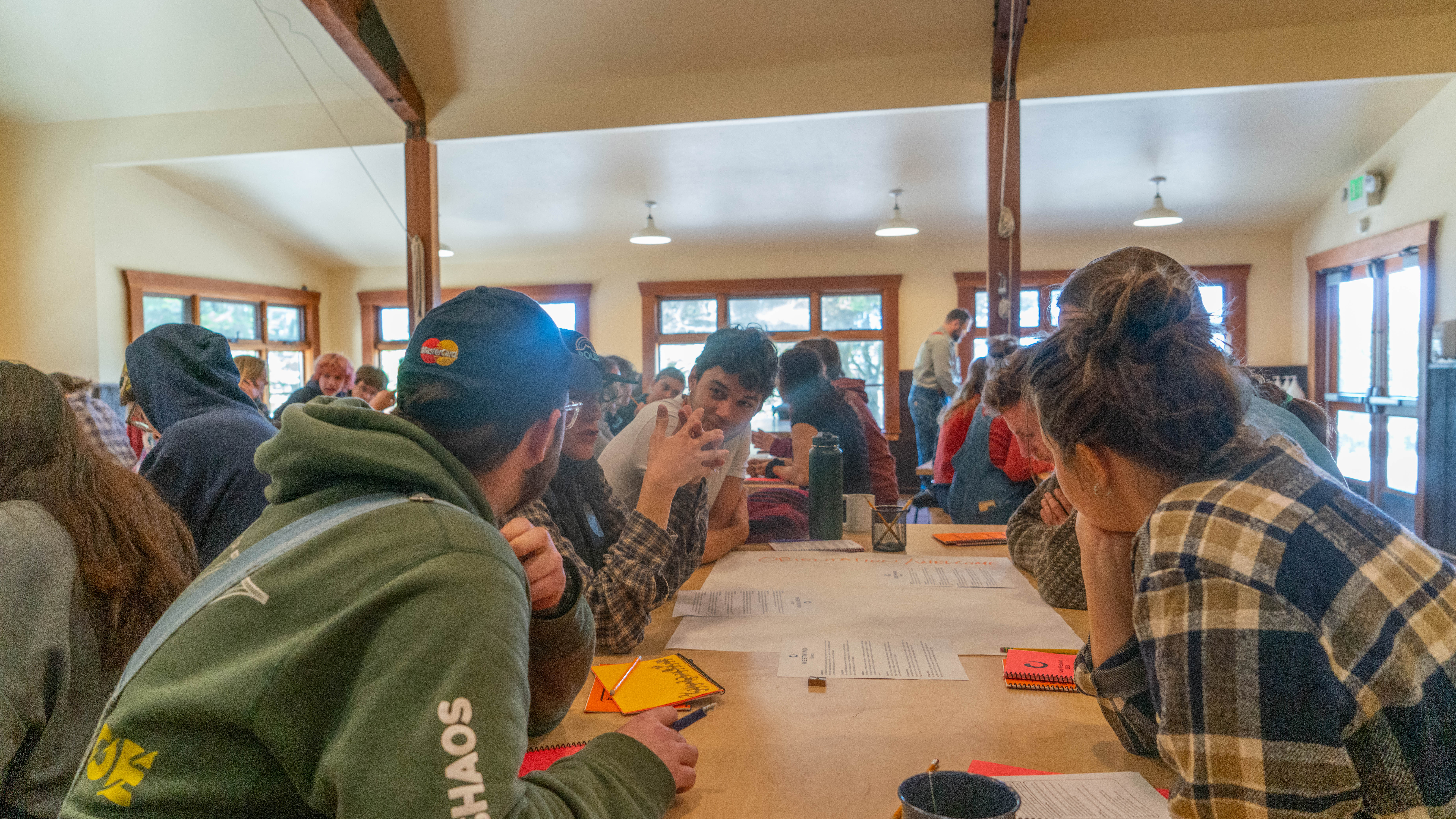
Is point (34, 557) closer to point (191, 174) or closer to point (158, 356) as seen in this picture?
point (158, 356)

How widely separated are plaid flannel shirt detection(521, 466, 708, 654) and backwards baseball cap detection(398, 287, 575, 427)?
0.34 meters

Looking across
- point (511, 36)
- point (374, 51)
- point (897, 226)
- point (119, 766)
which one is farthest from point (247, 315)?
point (119, 766)

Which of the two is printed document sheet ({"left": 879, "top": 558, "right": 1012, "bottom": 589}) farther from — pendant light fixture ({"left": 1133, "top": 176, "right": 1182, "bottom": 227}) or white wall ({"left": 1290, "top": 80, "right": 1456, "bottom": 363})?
pendant light fixture ({"left": 1133, "top": 176, "right": 1182, "bottom": 227})

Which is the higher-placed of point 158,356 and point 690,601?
point 158,356

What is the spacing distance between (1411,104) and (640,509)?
6228 millimetres

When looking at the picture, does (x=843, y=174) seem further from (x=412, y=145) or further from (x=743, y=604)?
(x=743, y=604)

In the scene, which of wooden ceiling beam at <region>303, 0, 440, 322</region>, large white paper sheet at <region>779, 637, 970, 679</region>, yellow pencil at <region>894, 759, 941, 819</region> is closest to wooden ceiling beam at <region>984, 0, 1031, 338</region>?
wooden ceiling beam at <region>303, 0, 440, 322</region>

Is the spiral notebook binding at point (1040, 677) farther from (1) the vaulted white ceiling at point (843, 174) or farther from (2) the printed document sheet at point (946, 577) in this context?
(1) the vaulted white ceiling at point (843, 174)

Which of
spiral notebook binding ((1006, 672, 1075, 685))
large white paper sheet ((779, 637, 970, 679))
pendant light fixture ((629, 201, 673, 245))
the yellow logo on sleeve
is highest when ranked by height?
pendant light fixture ((629, 201, 673, 245))

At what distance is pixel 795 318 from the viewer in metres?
8.75

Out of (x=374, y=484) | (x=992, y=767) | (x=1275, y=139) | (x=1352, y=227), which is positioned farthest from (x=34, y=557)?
(x=1352, y=227)

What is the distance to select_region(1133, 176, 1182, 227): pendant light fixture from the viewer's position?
6.35m

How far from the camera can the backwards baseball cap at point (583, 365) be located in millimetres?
1065

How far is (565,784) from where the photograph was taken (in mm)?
774
